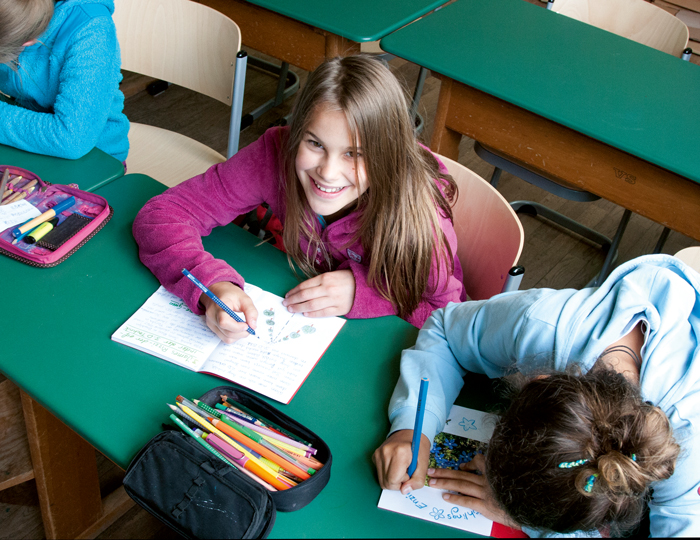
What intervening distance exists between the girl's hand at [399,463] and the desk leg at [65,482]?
0.73 meters

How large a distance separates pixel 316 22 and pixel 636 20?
1319mm

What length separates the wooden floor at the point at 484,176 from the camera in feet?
5.46

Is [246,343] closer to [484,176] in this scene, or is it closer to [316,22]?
[316,22]

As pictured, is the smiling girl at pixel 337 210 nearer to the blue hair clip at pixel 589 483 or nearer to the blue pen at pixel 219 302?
the blue pen at pixel 219 302

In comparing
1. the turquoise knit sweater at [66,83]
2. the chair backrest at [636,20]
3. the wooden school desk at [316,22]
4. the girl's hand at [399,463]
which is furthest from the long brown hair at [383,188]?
the chair backrest at [636,20]

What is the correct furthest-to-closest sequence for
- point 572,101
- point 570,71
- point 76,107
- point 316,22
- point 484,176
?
point 484,176 → point 316,22 → point 570,71 → point 572,101 → point 76,107

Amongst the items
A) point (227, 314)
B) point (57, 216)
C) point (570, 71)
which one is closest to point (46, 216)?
point (57, 216)

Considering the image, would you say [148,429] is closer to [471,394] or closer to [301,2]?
[471,394]

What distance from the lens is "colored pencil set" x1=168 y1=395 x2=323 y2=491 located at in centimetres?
83

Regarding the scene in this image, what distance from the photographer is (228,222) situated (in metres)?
1.32

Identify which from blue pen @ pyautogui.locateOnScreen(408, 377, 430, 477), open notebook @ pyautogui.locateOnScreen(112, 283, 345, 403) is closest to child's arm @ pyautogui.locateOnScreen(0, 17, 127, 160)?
open notebook @ pyautogui.locateOnScreen(112, 283, 345, 403)

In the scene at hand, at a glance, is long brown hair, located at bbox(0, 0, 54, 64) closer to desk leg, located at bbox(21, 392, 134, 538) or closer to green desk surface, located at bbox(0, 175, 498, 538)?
green desk surface, located at bbox(0, 175, 498, 538)

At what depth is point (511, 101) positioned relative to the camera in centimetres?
174

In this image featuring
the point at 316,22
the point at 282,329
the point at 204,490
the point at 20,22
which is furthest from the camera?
the point at 316,22
